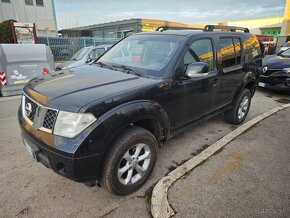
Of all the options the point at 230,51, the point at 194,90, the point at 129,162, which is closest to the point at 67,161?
the point at 129,162

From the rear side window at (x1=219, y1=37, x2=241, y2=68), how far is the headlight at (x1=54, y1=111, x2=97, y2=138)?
8.96ft

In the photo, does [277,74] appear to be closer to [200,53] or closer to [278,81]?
[278,81]

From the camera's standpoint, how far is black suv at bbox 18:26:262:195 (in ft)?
7.04

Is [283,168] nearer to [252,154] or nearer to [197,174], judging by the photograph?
[252,154]

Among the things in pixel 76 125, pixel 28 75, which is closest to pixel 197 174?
pixel 76 125

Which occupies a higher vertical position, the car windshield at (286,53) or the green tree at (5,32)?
the green tree at (5,32)

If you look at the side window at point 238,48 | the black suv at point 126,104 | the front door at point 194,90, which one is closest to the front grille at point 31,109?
the black suv at point 126,104

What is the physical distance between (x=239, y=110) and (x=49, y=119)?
152 inches

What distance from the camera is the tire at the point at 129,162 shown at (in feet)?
7.70

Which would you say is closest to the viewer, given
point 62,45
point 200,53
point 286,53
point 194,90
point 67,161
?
point 67,161

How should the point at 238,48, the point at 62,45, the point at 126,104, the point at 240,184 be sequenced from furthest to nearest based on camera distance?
the point at 62,45, the point at 238,48, the point at 240,184, the point at 126,104

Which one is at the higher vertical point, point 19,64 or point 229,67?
point 229,67

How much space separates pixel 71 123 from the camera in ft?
6.98

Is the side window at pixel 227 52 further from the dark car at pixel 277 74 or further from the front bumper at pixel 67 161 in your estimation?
the dark car at pixel 277 74
